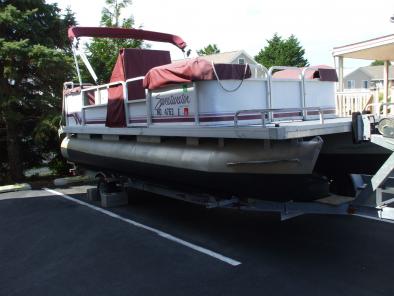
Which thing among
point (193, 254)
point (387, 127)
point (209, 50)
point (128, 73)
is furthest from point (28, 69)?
point (209, 50)

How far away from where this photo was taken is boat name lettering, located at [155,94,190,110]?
5656 millimetres

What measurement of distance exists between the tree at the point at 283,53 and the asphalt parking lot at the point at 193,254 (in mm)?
43877

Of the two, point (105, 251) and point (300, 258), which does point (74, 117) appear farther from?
point (300, 258)

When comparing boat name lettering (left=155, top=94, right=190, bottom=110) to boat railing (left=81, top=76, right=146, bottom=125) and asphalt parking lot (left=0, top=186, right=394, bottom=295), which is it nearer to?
boat railing (left=81, top=76, right=146, bottom=125)

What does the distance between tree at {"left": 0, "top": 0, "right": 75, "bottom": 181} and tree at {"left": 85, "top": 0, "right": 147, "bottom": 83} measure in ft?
6.21

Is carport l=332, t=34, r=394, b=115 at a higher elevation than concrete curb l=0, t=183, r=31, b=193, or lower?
A: higher

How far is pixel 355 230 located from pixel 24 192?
809cm

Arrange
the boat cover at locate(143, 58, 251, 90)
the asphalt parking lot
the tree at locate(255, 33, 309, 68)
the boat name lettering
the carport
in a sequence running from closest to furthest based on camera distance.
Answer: the asphalt parking lot → the boat cover at locate(143, 58, 251, 90) → the boat name lettering → the carport → the tree at locate(255, 33, 309, 68)

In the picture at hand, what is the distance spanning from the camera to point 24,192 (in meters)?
10.9

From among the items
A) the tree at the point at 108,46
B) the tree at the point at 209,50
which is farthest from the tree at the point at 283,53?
the tree at the point at 108,46

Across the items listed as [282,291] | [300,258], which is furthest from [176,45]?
[282,291]

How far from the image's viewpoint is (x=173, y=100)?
589cm

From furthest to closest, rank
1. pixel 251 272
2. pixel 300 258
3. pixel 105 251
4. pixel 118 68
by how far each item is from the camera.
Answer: pixel 118 68, pixel 105 251, pixel 300 258, pixel 251 272

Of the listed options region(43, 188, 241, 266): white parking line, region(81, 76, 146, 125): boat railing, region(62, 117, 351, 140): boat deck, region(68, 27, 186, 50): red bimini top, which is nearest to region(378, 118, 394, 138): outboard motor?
region(62, 117, 351, 140): boat deck
